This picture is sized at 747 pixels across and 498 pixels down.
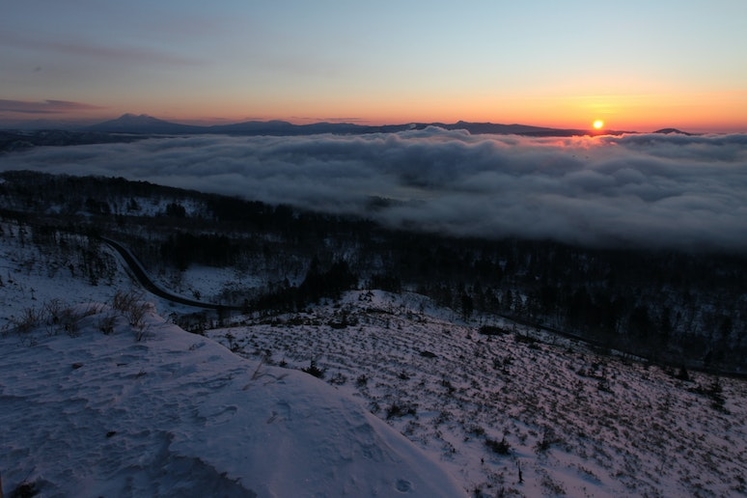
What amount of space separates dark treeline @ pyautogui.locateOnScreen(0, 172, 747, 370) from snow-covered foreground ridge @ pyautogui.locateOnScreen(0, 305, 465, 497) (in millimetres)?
35637

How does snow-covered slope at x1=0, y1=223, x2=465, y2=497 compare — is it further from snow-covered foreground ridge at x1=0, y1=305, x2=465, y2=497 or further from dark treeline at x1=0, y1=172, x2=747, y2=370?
dark treeline at x1=0, y1=172, x2=747, y2=370

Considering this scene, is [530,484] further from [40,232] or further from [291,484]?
[40,232]

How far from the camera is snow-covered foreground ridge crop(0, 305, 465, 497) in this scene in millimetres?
4953

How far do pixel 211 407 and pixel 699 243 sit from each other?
20817 centimetres

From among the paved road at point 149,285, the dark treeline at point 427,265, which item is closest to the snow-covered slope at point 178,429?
the dark treeline at point 427,265

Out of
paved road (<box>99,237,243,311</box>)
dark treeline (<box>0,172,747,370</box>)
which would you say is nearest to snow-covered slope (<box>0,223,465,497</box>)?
dark treeline (<box>0,172,747,370</box>)

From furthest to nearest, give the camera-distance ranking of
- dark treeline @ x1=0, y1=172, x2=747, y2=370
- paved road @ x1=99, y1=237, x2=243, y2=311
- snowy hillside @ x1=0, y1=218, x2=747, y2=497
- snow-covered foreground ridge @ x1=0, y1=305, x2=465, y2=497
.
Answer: dark treeline @ x1=0, y1=172, x2=747, y2=370 → paved road @ x1=99, y1=237, x2=243, y2=311 → snowy hillside @ x1=0, y1=218, x2=747, y2=497 → snow-covered foreground ridge @ x1=0, y1=305, x2=465, y2=497

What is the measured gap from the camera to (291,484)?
4840mm

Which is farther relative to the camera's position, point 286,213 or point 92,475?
point 286,213

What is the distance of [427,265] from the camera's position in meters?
117

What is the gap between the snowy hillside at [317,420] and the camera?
517 centimetres

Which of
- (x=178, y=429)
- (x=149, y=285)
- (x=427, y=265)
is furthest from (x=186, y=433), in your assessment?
(x=427, y=265)

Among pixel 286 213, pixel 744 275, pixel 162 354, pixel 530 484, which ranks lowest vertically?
pixel 744 275

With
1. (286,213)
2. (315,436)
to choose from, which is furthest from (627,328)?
(286,213)
